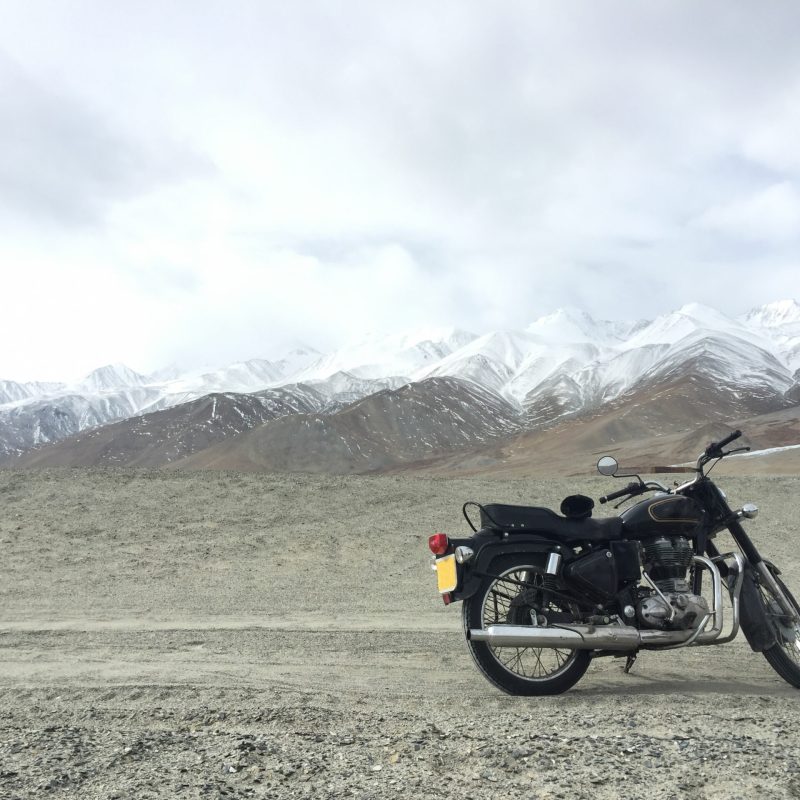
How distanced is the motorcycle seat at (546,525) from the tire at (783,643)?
1332 mm

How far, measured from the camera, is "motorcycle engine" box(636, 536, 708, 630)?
16.9ft

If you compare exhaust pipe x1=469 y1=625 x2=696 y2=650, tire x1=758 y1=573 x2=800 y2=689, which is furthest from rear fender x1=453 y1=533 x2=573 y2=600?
tire x1=758 y1=573 x2=800 y2=689

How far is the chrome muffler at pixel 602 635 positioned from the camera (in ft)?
16.0

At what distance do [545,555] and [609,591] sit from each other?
53 cm

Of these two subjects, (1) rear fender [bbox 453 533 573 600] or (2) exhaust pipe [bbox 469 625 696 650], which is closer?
(2) exhaust pipe [bbox 469 625 696 650]

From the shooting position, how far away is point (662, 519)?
213 inches

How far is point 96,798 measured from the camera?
305 centimetres

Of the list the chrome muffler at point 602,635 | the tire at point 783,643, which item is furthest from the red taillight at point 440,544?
the tire at point 783,643

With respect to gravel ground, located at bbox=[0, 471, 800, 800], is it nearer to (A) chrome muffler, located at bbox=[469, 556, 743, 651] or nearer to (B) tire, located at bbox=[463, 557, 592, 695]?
(B) tire, located at bbox=[463, 557, 592, 695]

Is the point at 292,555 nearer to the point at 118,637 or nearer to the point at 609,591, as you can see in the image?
the point at 118,637

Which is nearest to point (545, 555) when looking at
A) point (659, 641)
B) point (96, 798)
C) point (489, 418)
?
point (659, 641)

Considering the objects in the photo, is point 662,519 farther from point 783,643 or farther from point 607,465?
point 783,643

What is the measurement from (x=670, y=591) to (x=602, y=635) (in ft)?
2.21

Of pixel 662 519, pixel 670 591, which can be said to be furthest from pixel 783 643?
pixel 662 519
